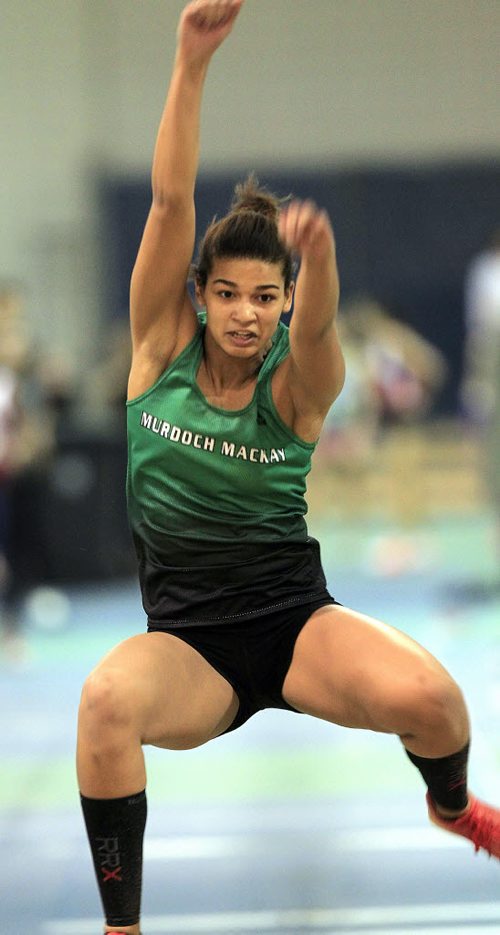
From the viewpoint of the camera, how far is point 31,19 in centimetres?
1159

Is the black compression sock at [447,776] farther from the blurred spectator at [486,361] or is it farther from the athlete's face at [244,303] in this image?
the blurred spectator at [486,361]

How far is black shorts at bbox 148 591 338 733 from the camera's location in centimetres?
239

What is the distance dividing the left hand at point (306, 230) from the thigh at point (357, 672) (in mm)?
674

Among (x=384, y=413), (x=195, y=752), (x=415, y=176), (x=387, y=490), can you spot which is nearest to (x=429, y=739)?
(x=195, y=752)

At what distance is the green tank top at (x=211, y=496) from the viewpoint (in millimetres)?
2395

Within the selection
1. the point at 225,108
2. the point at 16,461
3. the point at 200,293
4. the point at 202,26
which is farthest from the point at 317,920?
the point at 225,108

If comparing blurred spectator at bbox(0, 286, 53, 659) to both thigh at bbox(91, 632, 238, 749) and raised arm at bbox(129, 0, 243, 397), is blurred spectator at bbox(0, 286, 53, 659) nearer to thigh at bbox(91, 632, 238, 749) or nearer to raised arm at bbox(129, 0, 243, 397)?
raised arm at bbox(129, 0, 243, 397)

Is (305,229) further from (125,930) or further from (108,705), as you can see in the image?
(125,930)

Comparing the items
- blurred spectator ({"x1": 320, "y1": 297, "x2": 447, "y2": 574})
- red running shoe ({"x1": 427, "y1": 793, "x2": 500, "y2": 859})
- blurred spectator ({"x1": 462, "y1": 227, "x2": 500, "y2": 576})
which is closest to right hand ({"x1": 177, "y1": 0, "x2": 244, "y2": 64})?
red running shoe ({"x1": 427, "y1": 793, "x2": 500, "y2": 859})

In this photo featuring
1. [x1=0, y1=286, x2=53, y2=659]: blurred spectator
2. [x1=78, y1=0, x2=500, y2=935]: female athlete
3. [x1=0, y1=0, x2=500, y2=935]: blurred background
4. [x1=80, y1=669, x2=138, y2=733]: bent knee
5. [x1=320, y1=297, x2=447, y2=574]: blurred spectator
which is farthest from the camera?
[x1=320, y1=297, x2=447, y2=574]: blurred spectator

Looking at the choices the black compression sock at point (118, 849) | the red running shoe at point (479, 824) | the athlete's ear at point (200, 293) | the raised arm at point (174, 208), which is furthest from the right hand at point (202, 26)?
the red running shoe at point (479, 824)

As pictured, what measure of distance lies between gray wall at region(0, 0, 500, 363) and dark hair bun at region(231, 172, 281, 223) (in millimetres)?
9271

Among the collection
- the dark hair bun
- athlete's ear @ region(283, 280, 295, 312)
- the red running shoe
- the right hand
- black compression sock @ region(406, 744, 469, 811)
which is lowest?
the red running shoe

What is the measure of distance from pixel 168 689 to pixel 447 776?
55cm
